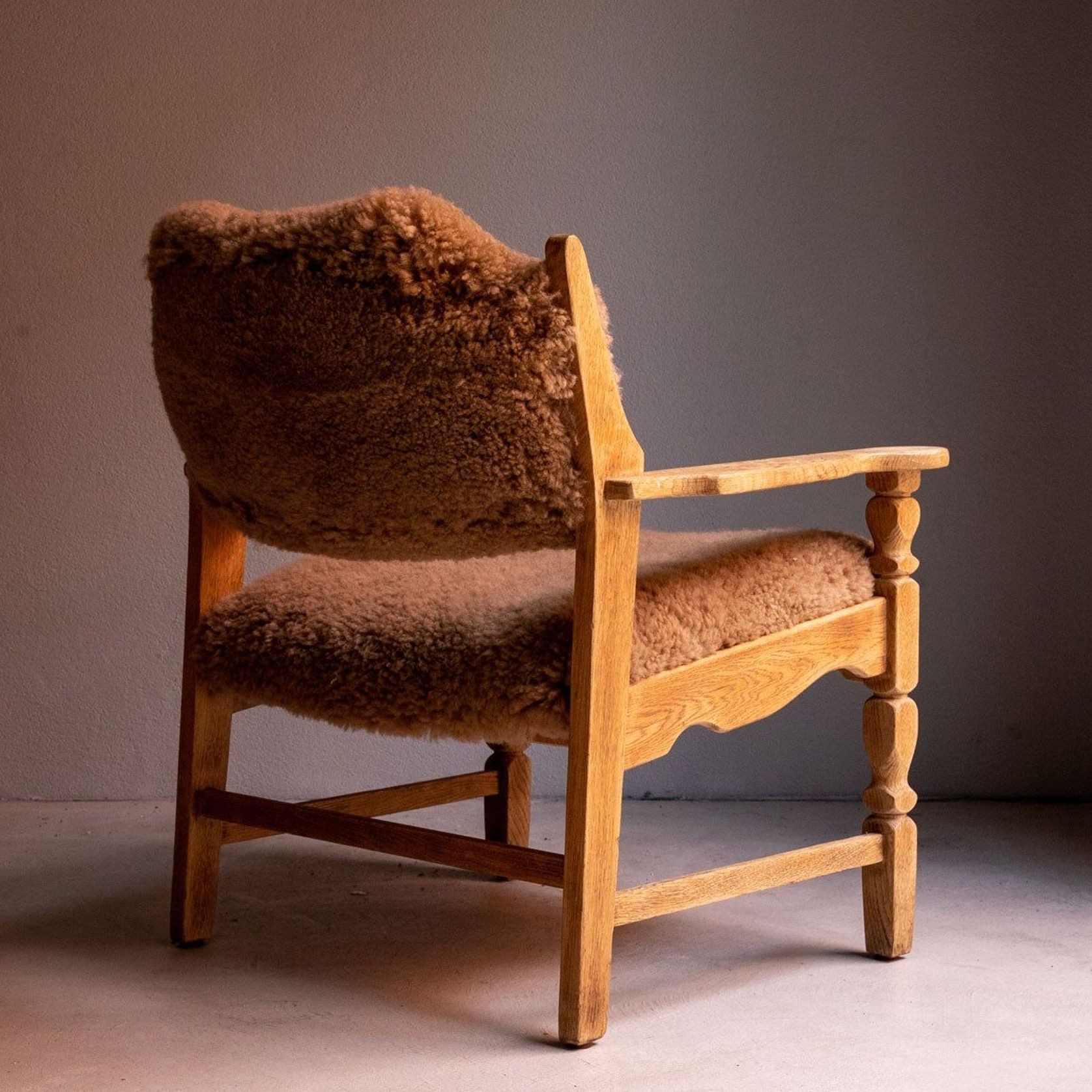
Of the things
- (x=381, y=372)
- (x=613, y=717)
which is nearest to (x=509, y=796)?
(x=613, y=717)

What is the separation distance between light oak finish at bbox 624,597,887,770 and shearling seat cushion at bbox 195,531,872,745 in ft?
0.05

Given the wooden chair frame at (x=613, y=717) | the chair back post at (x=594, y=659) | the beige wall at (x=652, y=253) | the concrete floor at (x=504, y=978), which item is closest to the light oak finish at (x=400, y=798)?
the wooden chair frame at (x=613, y=717)

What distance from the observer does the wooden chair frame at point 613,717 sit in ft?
4.50

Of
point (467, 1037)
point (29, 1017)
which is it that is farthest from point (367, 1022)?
point (29, 1017)

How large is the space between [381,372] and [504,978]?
70 centimetres

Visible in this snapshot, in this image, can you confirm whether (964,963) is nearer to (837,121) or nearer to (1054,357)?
(1054,357)

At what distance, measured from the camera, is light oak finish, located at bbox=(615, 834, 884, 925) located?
1.46m

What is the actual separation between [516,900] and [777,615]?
2.01 ft

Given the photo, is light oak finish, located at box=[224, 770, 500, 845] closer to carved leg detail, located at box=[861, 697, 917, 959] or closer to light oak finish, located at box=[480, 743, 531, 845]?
light oak finish, located at box=[480, 743, 531, 845]

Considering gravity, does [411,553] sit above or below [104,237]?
below

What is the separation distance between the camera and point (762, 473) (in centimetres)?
143

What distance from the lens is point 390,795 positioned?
1.87 m

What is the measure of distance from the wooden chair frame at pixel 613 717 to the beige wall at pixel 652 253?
76cm

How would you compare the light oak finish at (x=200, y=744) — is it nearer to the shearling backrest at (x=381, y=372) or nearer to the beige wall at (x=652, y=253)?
the shearling backrest at (x=381, y=372)
